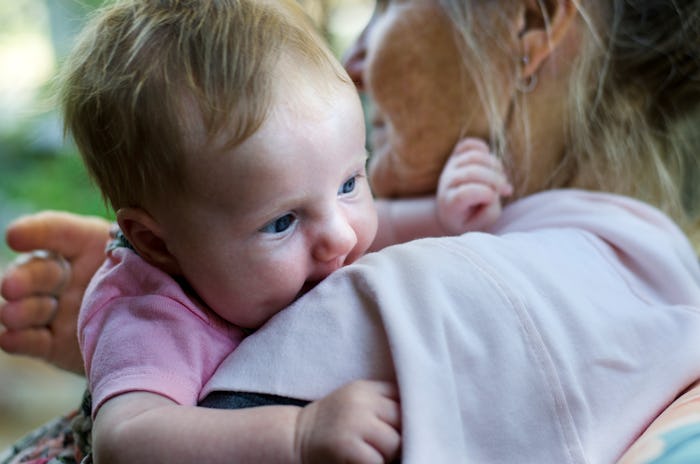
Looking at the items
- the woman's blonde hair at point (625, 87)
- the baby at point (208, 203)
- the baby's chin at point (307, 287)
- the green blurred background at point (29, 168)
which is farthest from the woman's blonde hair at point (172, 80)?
the green blurred background at point (29, 168)

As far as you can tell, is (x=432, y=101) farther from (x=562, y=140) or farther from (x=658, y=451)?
(x=658, y=451)

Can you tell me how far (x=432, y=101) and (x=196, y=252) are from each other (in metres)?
0.50

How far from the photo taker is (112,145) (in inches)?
30.3

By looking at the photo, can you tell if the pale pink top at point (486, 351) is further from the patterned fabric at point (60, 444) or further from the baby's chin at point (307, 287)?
the patterned fabric at point (60, 444)

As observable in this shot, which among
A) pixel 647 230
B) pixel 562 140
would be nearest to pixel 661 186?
pixel 562 140

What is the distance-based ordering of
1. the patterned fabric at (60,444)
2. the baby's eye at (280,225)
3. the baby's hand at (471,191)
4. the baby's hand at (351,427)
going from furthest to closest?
the baby's hand at (471,191) < the patterned fabric at (60,444) < the baby's eye at (280,225) < the baby's hand at (351,427)

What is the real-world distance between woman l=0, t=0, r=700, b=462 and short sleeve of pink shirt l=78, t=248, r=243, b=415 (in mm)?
46

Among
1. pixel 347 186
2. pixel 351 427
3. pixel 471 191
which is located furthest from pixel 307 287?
pixel 471 191

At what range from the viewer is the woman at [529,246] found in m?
0.72

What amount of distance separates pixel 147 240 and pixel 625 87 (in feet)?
2.32

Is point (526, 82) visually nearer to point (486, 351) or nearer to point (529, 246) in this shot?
point (529, 246)

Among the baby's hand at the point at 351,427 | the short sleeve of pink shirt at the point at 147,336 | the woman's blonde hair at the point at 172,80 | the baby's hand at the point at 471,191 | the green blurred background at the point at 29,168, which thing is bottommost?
the green blurred background at the point at 29,168

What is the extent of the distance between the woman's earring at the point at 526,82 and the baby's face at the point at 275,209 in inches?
15.8

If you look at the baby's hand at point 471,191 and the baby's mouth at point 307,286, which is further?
the baby's hand at point 471,191
